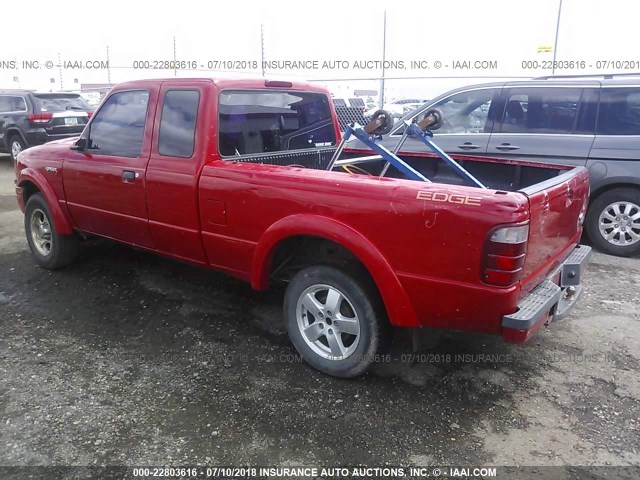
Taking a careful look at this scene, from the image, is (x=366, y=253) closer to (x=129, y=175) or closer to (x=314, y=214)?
(x=314, y=214)

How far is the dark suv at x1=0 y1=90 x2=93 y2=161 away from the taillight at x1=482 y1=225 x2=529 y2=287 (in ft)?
38.1

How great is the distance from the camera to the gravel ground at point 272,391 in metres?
2.64

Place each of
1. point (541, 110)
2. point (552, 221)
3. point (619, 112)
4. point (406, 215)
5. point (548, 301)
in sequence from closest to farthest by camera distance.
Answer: point (406, 215) → point (548, 301) → point (552, 221) → point (619, 112) → point (541, 110)

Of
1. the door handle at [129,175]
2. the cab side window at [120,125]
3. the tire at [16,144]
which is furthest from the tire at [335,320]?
the tire at [16,144]

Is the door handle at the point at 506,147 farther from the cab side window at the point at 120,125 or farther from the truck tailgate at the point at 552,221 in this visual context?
the cab side window at the point at 120,125

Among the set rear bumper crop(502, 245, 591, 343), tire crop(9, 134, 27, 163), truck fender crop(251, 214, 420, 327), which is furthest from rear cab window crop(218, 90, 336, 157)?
tire crop(9, 134, 27, 163)

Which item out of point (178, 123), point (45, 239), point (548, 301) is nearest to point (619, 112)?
point (548, 301)

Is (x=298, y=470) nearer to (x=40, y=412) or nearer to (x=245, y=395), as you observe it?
(x=245, y=395)

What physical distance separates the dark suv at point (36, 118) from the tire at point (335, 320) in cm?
1056

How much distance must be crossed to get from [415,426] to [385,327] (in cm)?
56

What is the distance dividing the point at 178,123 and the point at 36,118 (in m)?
9.61

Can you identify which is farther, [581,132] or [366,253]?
[581,132]

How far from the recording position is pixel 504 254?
2.48 meters

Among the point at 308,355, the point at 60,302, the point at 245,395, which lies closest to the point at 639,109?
the point at 308,355
